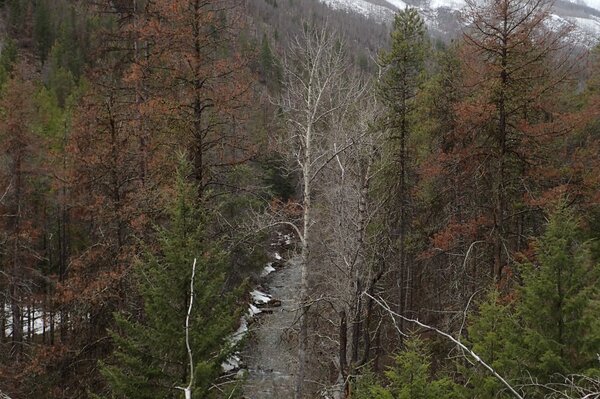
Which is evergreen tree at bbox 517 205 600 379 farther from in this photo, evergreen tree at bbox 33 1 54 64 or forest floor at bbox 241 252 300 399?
evergreen tree at bbox 33 1 54 64

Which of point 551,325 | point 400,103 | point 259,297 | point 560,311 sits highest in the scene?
point 400,103

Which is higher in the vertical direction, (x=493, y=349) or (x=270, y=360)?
(x=493, y=349)

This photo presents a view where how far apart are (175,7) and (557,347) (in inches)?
378

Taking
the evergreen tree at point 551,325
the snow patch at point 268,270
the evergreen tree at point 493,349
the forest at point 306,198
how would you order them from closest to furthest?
the evergreen tree at point 493,349 < the evergreen tree at point 551,325 < the forest at point 306,198 < the snow patch at point 268,270

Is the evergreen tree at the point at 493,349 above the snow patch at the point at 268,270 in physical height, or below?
above

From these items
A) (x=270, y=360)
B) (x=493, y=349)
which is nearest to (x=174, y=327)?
(x=493, y=349)

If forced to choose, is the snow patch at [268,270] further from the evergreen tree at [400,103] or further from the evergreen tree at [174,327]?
the evergreen tree at [174,327]

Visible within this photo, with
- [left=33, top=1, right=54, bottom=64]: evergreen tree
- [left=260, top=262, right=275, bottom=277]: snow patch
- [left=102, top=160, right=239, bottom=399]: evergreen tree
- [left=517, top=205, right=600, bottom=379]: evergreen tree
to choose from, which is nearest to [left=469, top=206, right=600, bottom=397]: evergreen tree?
[left=517, top=205, right=600, bottom=379]: evergreen tree

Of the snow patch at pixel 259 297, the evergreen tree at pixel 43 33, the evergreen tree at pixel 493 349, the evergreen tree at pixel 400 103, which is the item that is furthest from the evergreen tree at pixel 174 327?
the evergreen tree at pixel 43 33

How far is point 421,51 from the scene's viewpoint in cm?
1562

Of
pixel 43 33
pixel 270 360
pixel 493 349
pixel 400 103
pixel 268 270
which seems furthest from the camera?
pixel 43 33

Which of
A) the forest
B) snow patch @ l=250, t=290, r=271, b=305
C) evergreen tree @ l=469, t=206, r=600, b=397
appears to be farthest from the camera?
snow patch @ l=250, t=290, r=271, b=305

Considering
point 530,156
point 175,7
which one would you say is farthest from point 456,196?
point 175,7

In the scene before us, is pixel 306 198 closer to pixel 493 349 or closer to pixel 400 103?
pixel 493 349
